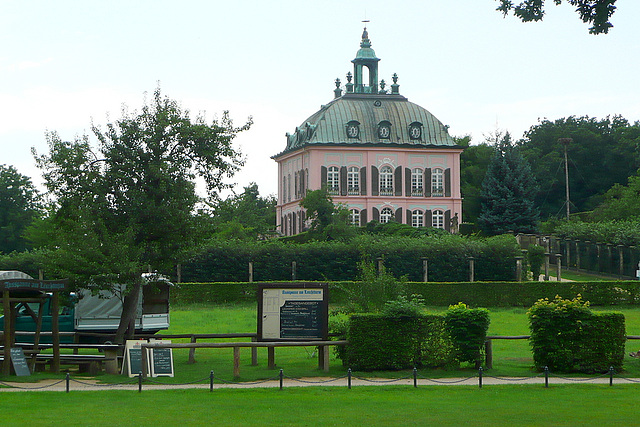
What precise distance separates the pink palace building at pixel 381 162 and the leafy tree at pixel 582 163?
15.9 meters

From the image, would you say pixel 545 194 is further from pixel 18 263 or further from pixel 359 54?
pixel 18 263

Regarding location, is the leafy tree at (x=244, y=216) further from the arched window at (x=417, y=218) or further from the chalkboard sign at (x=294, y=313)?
the arched window at (x=417, y=218)

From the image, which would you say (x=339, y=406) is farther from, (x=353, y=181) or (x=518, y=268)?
(x=353, y=181)

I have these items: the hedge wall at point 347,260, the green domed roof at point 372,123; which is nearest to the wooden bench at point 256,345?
the hedge wall at point 347,260

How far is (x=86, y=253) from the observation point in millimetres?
21516

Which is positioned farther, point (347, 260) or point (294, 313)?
point (347, 260)

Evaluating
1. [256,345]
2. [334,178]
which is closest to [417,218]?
[334,178]

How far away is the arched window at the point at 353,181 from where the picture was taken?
70.6m

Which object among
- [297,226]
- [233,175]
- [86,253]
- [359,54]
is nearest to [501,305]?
Answer: [233,175]

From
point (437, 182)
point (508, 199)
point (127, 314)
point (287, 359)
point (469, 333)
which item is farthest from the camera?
point (437, 182)

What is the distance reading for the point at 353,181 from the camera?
233ft

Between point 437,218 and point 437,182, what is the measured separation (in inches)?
101

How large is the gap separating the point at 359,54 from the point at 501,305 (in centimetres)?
3864

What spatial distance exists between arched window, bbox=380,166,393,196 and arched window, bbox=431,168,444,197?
2.98 metres
